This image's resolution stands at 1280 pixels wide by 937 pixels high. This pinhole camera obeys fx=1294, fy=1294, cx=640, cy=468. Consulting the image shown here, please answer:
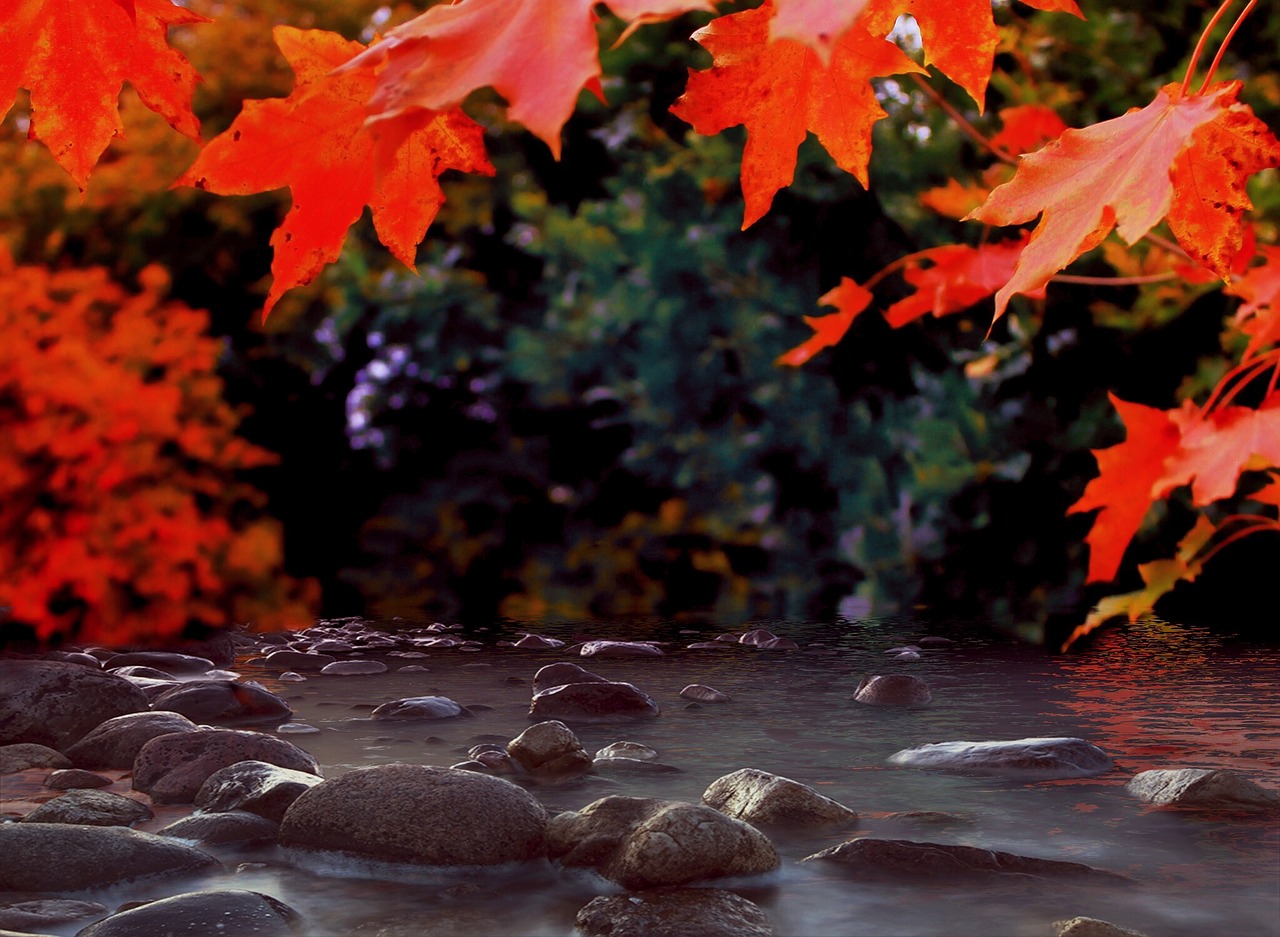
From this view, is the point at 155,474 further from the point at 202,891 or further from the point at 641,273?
the point at 202,891

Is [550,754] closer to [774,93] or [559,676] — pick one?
[559,676]

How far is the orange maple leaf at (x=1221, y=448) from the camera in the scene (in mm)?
1824

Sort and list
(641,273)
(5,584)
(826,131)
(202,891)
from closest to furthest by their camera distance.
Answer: (826,131) → (202,891) → (5,584) → (641,273)

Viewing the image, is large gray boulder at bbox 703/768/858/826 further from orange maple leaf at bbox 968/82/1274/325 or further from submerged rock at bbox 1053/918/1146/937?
orange maple leaf at bbox 968/82/1274/325

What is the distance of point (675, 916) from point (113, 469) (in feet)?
11.4

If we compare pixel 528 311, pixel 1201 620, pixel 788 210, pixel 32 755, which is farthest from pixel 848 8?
pixel 1201 620

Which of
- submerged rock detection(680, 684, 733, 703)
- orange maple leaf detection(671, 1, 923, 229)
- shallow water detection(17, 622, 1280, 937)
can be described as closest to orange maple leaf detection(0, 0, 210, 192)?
orange maple leaf detection(671, 1, 923, 229)

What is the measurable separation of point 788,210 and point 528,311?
1.13m

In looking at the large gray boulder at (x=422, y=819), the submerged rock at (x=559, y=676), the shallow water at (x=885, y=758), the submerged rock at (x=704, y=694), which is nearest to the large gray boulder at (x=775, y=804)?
the shallow water at (x=885, y=758)

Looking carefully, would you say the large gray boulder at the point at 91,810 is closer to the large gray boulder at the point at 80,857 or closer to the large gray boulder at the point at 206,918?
the large gray boulder at the point at 80,857

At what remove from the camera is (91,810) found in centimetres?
239

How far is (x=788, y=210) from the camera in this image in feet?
15.7

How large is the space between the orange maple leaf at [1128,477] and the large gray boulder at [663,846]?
71cm

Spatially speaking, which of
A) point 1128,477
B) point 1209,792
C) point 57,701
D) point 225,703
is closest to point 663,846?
point 1128,477
